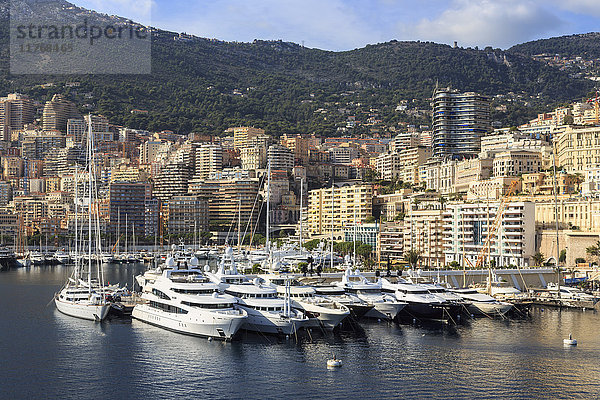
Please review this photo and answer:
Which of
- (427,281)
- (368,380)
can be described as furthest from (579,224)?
(368,380)

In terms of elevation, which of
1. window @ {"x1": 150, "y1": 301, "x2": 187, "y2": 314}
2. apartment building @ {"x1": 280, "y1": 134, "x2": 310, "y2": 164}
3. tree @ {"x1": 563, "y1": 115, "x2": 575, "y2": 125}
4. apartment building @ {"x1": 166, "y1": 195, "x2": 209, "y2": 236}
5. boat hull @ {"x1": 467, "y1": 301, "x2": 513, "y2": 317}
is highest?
tree @ {"x1": 563, "y1": 115, "x2": 575, "y2": 125}

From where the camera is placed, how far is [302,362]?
39.3m

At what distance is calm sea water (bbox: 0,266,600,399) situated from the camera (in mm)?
34531

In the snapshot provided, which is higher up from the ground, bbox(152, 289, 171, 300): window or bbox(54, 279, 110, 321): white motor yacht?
bbox(152, 289, 171, 300): window

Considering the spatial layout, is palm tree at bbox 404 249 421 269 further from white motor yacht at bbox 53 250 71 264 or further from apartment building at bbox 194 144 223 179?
apartment building at bbox 194 144 223 179

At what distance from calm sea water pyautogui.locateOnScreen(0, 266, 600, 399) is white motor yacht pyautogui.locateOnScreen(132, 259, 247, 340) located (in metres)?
0.78

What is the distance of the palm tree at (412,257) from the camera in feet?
297

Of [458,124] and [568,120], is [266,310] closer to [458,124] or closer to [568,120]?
[458,124]

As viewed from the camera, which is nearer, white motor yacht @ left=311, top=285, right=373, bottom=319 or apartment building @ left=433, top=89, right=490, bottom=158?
white motor yacht @ left=311, top=285, right=373, bottom=319

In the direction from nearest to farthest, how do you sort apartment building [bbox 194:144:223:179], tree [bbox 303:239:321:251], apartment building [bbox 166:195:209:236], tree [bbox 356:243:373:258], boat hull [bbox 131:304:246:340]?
boat hull [bbox 131:304:246:340] → tree [bbox 356:243:373:258] → tree [bbox 303:239:321:251] → apartment building [bbox 166:195:209:236] → apartment building [bbox 194:144:223:179]

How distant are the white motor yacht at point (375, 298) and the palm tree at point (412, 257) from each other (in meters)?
32.2

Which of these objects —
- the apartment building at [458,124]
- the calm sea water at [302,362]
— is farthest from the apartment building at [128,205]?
the calm sea water at [302,362]

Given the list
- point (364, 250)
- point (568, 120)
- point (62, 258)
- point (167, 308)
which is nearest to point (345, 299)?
point (167, 308)

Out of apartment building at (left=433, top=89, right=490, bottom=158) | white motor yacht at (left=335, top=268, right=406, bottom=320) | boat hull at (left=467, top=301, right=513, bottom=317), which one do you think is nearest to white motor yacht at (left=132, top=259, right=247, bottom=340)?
white motor yacht at (left=335, top=268, right=406, bottom=320)
